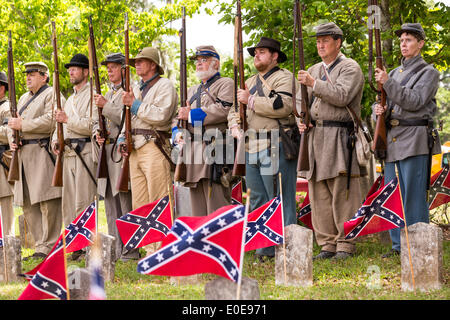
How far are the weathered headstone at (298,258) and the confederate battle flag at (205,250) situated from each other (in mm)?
1646

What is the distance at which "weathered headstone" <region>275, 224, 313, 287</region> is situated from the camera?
6133 mm

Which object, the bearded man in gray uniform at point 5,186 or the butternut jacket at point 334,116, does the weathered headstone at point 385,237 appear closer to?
the butternut jacket at point 334,116

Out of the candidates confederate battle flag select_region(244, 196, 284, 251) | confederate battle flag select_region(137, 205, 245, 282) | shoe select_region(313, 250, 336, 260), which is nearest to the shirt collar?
confederate battle flag select_region(244, 196, 284, 251)

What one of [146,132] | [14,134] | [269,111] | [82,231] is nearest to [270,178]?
[269,111]

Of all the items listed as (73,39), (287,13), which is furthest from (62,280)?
(73,39)

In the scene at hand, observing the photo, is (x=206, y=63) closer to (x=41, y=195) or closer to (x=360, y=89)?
(x=360, y=89)

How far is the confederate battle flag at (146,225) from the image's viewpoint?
721 cm

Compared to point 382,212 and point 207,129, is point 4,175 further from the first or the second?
point 382,212

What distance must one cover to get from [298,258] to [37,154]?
495 cm

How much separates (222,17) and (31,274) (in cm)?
579

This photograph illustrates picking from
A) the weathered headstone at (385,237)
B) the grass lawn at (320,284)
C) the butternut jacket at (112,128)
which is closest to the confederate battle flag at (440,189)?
the weathered headstone at (385,237)

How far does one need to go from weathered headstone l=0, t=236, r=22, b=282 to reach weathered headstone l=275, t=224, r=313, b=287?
10.5 ft

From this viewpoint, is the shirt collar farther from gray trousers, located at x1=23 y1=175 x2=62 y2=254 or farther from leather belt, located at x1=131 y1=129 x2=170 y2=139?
gray trousers, located at x1=23 y1=175 x2=62 y2=254

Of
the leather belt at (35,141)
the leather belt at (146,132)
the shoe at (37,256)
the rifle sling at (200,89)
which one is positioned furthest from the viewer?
the leather belt at (35,141)
